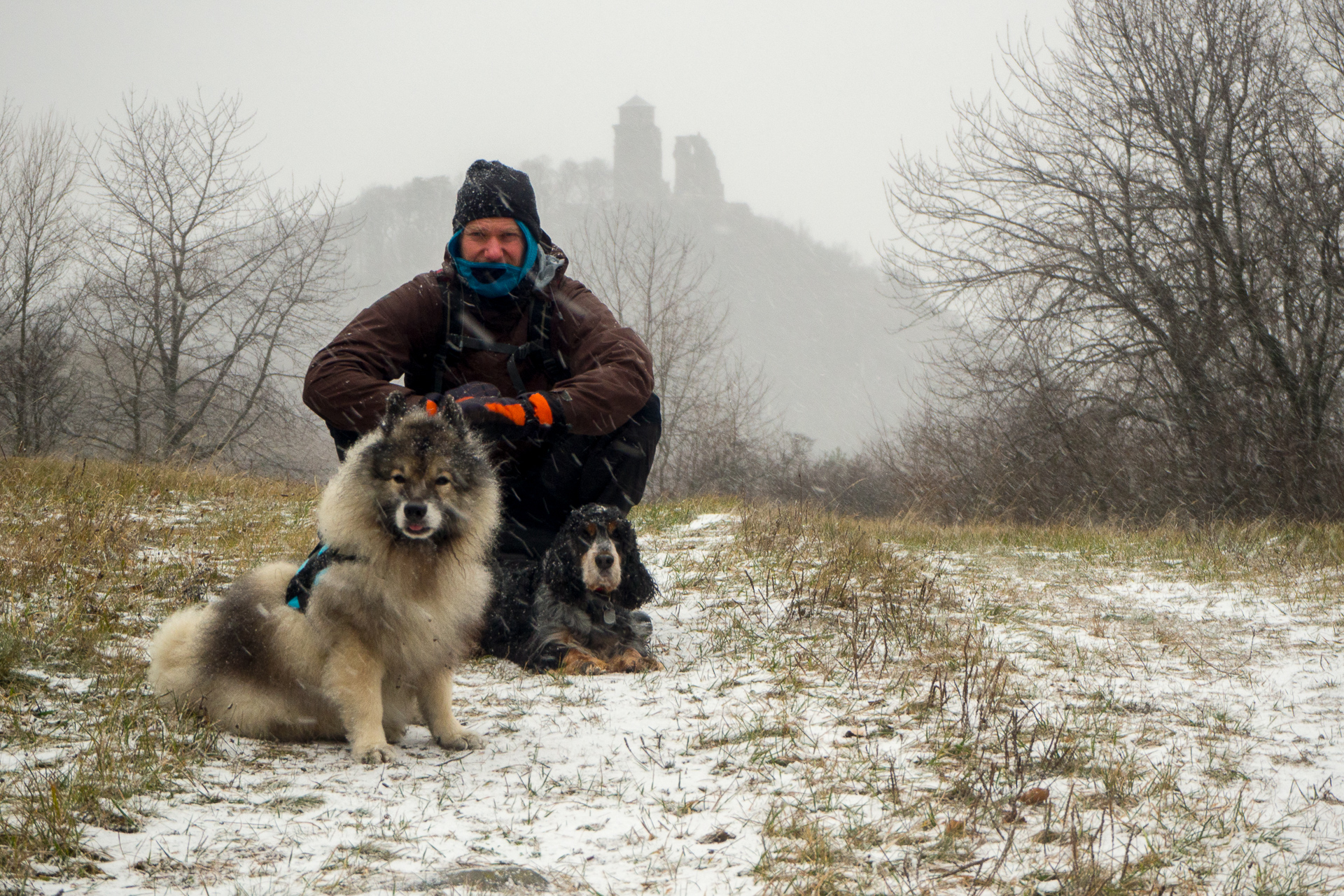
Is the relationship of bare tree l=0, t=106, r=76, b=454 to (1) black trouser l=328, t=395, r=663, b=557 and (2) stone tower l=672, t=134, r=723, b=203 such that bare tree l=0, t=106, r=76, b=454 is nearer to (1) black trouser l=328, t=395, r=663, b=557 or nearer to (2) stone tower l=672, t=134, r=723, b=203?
(1) black trouser l=328, t=395, r=663, b=557

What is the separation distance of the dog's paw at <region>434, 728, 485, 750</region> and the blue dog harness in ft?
2.33

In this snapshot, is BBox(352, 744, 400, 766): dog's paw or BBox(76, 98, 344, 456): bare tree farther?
BBox(76, 98, 344, 456): bare tree

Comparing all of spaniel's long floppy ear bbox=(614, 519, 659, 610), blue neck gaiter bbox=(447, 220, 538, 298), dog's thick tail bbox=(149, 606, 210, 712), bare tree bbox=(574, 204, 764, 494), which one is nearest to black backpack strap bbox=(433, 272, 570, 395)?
blue neck gaiter bbox=(447, 220, 538, 298)

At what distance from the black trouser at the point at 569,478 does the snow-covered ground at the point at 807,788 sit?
822 millimetres

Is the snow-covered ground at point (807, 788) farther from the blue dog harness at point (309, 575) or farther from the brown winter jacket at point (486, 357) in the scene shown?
the brown winter jacket at point (486, 357)

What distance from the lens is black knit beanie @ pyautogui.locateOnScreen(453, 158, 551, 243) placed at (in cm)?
458

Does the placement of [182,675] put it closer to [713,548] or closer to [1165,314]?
[713,548]

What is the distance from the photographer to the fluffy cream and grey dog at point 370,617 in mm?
3088

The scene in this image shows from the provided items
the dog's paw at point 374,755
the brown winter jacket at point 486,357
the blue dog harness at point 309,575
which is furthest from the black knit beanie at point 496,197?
the dog's paw at point 374,755

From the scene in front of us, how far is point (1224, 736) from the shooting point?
9.99 ft

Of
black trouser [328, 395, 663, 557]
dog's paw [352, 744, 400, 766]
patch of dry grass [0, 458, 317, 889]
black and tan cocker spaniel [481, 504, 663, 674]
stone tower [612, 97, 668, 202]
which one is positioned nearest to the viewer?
patch of dry grass [0, 458, 317, 889]

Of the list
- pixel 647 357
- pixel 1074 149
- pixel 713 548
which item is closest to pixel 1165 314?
pixel 1074 149

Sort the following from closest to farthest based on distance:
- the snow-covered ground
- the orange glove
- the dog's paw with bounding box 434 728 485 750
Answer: the snow-covered ground, the dog's paw with bounding box 434 728 485 750, the orange glove

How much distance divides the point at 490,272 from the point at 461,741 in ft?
7.69
